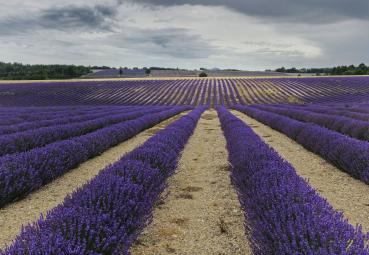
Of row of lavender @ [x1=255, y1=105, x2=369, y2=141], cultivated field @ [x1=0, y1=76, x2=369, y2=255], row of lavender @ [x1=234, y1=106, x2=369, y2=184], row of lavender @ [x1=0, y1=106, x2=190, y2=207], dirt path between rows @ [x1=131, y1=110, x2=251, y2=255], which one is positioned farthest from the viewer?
row of lavender @ [x1=255, y1=105, x2=369, y2=141]

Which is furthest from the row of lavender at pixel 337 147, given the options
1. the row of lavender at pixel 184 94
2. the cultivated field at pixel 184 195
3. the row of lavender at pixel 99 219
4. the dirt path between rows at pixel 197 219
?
the row of lavender at pixel 184 94

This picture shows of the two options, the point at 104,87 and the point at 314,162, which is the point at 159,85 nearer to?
the point at 104,87

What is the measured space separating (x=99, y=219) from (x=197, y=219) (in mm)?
1637

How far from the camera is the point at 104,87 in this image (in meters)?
44.8

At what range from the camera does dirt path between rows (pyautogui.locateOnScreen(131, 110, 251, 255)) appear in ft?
10.1

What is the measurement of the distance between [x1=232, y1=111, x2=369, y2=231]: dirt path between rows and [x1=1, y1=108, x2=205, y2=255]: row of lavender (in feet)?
6.40

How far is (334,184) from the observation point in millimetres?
5340

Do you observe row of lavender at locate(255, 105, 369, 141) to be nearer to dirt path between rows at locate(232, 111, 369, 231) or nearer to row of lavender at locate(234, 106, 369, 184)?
row of lavender at locate(234, 106, 369, 184)

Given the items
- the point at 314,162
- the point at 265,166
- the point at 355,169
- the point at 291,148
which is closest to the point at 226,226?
the point at 265,166

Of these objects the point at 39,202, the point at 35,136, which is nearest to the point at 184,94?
the point at 35,136

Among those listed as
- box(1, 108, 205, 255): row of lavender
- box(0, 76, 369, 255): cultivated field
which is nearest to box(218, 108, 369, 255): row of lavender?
box(0, 76, 369, 255): cultivated field

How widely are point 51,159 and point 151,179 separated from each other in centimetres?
254

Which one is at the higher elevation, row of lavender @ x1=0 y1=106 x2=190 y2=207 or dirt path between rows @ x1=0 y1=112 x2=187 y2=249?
row of lavender @ x1=0 y1=106 x2=190 y2=207

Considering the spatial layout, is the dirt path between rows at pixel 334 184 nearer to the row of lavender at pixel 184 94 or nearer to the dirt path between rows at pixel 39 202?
the dirt path between rows at pixel 39 202
